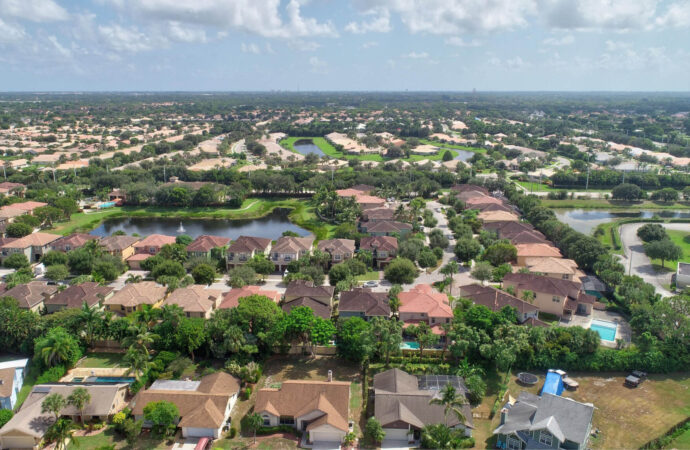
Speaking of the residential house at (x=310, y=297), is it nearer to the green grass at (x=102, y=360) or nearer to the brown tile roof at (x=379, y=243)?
the brown tile roof at (x=379, y=243)

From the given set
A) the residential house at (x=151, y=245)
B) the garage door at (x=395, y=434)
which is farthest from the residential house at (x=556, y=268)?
the residential house at (x=151, y=245)

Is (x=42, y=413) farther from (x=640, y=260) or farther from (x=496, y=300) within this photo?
(x=640, y=260)

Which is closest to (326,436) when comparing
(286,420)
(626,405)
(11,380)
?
(286,420)

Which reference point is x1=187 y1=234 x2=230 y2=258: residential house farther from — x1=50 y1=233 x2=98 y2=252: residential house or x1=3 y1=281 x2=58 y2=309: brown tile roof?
x1=3 y1=281 x2=58 y2=309: brown tile roof

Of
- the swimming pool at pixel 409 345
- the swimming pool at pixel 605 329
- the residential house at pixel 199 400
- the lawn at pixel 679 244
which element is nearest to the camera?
the residential house at pixel 199 400

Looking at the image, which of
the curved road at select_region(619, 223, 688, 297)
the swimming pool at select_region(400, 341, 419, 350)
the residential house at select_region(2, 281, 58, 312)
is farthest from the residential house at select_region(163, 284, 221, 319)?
the curved road at select_region(619, 223, 688, 297)

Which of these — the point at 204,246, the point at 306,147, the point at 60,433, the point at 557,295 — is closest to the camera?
the point at 60,433
